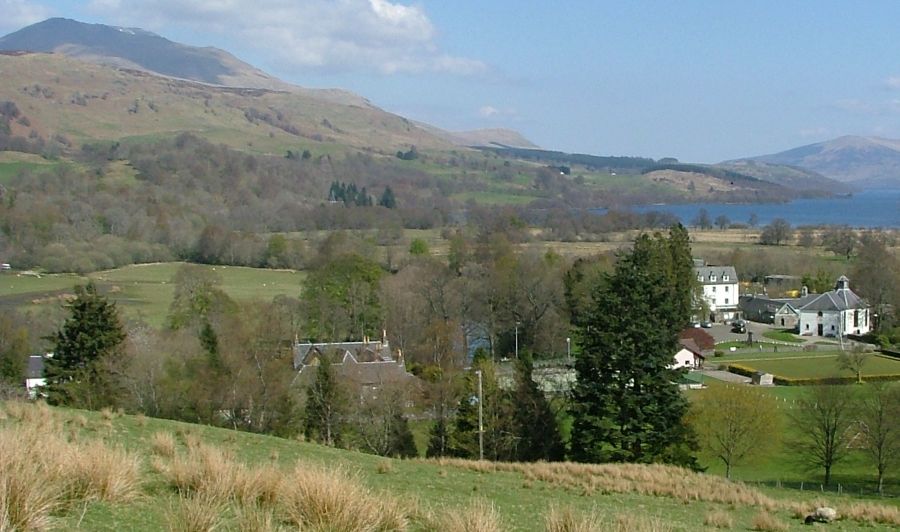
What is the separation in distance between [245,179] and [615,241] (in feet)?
269

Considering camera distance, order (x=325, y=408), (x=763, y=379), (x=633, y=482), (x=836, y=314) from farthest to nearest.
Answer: (x=836, y=314), (x=763, y=379), (x=325, y=408), (x=633, y=482)

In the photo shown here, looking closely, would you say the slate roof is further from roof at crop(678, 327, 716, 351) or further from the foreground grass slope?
the foreground grass slope

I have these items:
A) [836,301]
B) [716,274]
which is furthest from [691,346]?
[716,274]

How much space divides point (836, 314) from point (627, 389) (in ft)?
191

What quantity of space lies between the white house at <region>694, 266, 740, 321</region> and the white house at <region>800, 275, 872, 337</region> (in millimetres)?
10374

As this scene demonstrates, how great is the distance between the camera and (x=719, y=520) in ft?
42.9

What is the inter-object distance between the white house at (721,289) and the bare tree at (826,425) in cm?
5428

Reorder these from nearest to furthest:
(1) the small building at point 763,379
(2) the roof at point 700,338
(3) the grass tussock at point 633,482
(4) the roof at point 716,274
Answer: (3) the grass tussock at point 633,482, (1) the small building at point 763,379, (2) the roof at point 700,338, (4) the roof at point 716,274

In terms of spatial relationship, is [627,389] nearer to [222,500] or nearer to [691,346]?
[222,500]

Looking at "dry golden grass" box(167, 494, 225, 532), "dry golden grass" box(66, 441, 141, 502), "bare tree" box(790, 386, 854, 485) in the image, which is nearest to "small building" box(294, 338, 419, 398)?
"bare tree" box(790, 386, 854, 485)

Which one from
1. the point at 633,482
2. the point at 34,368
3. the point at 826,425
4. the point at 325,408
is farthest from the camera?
the point at 34,368

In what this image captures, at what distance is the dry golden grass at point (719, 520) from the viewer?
42.1 feet

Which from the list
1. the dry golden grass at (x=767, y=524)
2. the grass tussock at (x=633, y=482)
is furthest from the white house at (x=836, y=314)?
the dry golden grass at (x=767, y=524)

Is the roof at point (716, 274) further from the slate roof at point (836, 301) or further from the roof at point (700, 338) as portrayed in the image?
the roof at point (700, 338)
